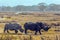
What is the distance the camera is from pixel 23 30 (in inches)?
1158

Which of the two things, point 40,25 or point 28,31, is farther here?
point 28,31

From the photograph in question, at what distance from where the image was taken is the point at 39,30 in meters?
28.5

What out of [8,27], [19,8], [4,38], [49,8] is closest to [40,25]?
[8,27]

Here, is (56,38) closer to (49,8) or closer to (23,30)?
(23,30)

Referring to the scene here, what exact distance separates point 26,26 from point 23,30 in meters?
0.68

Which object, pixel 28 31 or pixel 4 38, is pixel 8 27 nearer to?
pixel 28 31

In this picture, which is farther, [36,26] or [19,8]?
[19,8]

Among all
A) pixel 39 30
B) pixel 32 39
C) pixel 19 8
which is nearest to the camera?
pixel 32 39

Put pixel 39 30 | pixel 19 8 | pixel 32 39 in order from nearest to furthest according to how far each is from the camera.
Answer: pixel 32 39
pixel 39 30
pixel 19 8

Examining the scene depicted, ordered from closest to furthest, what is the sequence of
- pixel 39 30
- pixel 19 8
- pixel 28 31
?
1. pixel 39 30
2. pixel 28 31
3. pixel 19 8

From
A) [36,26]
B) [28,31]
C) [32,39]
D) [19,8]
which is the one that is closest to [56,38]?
[32,39]

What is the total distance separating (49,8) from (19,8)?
22.5 m

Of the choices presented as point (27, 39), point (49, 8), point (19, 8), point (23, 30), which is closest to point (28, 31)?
point (23, 30)

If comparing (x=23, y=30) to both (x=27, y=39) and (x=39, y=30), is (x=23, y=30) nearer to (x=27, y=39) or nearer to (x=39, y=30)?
(x=39, y=30)
